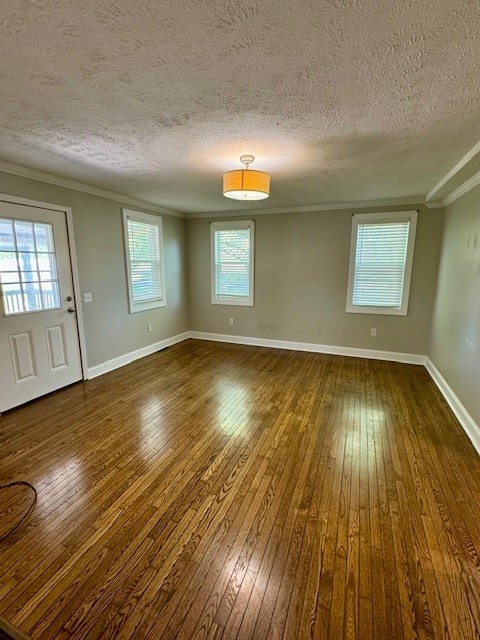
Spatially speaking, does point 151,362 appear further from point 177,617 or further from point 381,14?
point 381,14

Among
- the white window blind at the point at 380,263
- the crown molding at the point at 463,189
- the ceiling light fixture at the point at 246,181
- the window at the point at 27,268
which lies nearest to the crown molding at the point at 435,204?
the crown molding at the point at 463,189

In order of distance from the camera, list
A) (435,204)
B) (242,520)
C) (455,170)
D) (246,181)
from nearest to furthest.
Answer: (242,520)
(246,181)
(455,170)
(435,204)

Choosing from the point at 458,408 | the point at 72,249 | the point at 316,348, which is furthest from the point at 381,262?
the point at 72,249

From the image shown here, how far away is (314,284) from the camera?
201 inches

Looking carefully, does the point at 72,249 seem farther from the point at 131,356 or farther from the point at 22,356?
the point at 131,356

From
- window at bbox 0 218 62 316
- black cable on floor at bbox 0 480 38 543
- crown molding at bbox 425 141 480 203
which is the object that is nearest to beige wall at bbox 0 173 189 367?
window at bbox 0 218 62 316

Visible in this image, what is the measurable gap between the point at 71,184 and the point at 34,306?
1.53m

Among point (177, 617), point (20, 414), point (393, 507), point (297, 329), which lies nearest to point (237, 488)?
point (177, 617)

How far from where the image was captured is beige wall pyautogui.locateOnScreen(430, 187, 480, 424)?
2777 millimetres

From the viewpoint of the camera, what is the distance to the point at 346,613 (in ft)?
4.33

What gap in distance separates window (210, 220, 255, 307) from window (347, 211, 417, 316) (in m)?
1.79

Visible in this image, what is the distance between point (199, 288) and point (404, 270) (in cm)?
367

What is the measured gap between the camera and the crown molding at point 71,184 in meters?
3.00

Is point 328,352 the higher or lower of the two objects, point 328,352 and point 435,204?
the lower
